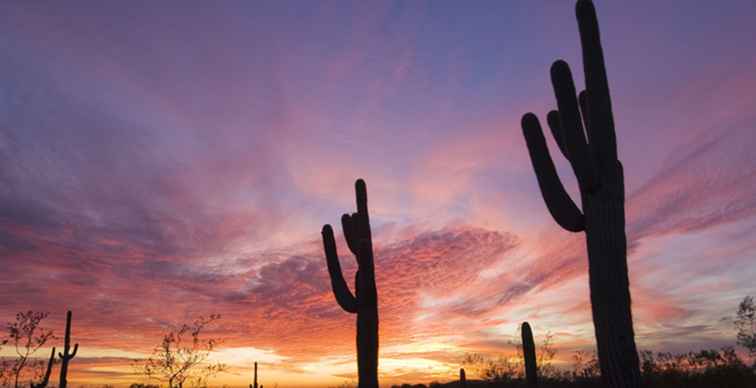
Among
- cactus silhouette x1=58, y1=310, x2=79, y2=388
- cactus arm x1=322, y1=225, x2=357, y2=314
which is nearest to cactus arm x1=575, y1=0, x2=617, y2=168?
cactus arm x1=322, y1=225, x2=357, y2=314

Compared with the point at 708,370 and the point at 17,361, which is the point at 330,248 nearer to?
the point at 708,370

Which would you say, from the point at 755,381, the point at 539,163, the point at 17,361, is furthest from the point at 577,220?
the point at 17,361

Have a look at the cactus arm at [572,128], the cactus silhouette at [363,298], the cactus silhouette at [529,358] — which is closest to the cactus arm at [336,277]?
the cactus silhouette at [363,298]

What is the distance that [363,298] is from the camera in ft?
48.5

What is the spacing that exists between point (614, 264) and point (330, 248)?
8576mm

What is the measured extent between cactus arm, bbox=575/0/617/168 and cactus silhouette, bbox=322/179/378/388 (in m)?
7.04

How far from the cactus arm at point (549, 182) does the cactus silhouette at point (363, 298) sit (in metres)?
5.65

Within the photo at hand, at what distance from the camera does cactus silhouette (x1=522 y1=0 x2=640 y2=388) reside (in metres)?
8.80

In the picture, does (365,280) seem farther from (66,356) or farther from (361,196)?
(66,356)

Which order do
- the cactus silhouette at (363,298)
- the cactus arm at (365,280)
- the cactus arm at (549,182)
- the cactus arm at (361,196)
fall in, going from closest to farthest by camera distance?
the cactus arm at (549,182) → the cactus silhouette at (363,298) → the cactus arm at (365,280) → the cactus arm at (361,196)

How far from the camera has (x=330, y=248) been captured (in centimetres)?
1603

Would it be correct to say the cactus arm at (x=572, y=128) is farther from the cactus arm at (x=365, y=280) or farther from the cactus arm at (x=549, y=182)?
the cactus arm at (x=365, y=280)

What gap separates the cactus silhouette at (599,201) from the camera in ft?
28.9

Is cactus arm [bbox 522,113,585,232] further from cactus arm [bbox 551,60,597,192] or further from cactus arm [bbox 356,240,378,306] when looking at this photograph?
cactus arm [bbox 356,240,378,306]
